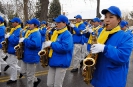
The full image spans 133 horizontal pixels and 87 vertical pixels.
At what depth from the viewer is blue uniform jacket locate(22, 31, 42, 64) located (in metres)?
5.42

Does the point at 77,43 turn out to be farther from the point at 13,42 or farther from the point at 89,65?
the point at 89,65

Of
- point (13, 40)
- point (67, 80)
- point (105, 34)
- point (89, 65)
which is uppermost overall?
point (105, 34)

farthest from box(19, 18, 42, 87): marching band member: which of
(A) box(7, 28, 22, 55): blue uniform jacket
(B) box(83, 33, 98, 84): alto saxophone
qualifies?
(B) box(83, 33, 98, 84): alto saxophone

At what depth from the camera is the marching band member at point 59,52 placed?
15.1 ft

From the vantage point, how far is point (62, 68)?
481cm

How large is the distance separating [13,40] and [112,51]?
398cm

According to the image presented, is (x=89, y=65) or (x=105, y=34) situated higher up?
(x=105, y=34)

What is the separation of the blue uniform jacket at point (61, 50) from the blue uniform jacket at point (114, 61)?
135 cm

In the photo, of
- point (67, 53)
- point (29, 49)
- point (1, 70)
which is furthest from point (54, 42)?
point (1, 70)

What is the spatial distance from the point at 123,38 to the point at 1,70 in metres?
6.02

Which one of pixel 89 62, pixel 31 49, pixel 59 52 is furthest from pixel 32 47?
pixel 89 62

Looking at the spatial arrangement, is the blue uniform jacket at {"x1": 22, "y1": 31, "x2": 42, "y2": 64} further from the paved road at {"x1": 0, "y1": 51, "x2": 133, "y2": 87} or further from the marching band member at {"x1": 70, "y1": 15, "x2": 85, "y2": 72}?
the marching band member at {"x1": 70, "y1": 15, "x2": 85, "y2": 72}

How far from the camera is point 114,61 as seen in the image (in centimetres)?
305

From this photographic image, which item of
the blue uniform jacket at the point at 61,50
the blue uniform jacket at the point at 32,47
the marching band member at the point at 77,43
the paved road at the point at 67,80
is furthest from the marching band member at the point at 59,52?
→ the marching band member at the point at 77,43
